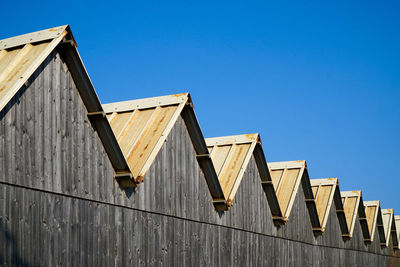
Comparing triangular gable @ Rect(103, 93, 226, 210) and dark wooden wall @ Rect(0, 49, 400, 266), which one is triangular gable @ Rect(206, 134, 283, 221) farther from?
triangular gable @ Rect(103, 93, 226, 210)

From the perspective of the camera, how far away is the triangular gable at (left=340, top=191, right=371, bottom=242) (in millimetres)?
34062

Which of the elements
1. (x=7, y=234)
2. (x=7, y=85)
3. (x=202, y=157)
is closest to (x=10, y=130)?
(x=7, y=85)

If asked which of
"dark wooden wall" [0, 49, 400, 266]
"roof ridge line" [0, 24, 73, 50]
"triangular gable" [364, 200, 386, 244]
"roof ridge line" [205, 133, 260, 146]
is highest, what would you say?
"roof ridge line" [0, 24, 73, 50]

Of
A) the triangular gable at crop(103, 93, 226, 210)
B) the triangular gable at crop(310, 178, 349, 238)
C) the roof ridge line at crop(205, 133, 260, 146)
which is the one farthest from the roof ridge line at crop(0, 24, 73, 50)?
the triangular gable at crop(310, 178, 349, 238)

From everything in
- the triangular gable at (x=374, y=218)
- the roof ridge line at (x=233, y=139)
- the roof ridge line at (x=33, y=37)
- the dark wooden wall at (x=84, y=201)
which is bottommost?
the dark wooden wall at (x=84, y=201)

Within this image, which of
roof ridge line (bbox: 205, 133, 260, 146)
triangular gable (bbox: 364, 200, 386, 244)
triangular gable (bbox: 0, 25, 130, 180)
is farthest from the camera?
triangular gable (bbox: 364, 200, 386, 244)

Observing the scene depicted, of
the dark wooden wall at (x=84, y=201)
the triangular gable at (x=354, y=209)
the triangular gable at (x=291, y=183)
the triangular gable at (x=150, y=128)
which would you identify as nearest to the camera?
the dark wooden wall at (x=84, y=201)

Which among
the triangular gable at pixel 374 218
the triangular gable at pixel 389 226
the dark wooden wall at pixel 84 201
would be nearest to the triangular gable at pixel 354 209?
the triangular gable at pixel 374 218

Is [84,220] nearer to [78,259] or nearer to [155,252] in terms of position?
[78,259]

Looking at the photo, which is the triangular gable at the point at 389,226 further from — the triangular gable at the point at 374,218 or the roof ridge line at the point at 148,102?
the roof ridge line at the point at 148,102

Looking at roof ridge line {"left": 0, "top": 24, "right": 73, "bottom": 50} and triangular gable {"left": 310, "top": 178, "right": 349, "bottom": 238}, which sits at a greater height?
roof ridge line {"left": 0, "top": 24, "right": 73, "bottom": 50}

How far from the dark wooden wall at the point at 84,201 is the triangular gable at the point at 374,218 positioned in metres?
18.1

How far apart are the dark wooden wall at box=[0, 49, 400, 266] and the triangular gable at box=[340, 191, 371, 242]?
13.8 meters

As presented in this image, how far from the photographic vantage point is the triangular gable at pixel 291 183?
25.9m
